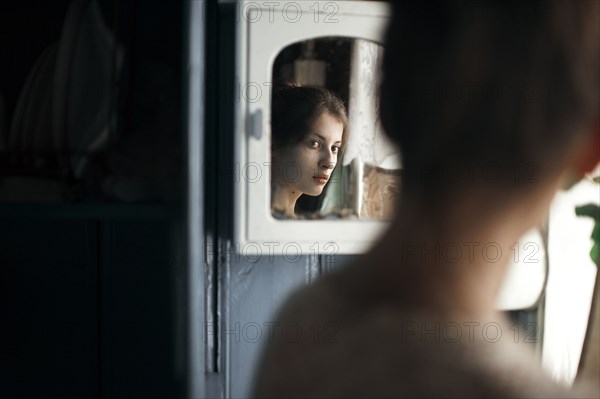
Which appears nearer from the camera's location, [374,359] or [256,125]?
[374,359]

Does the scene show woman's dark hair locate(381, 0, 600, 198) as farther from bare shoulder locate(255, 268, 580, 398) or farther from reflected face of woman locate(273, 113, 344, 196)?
reflected face of woman locate(273, 113, 344, 196)

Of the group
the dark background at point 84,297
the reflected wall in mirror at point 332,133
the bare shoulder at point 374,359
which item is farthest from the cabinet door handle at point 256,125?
the bare shoulder at point 374,359

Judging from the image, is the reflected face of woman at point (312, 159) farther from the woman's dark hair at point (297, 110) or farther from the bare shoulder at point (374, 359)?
the bare shoulder at point (374, 359)

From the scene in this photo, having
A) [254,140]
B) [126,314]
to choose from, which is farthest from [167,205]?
[126,314]

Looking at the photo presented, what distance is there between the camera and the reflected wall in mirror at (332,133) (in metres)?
0.86

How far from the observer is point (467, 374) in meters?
0.34

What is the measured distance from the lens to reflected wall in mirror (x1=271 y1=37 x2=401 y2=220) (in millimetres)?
862

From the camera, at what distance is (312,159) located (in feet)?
3.04

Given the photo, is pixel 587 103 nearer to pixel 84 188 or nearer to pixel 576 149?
pixel 576 149

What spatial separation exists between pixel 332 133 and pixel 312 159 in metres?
0.05

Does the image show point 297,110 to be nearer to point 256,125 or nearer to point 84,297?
point 256,125

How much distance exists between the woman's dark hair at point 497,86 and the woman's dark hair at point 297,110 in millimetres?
523

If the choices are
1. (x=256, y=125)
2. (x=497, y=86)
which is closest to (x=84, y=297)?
(x=256, y=125)

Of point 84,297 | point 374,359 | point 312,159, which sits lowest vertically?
point 84,297
